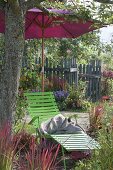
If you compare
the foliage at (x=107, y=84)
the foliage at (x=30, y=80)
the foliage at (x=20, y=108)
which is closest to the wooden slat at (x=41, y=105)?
the foliage at (x=20, y=108)

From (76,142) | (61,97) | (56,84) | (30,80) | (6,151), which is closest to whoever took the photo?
(6,151)

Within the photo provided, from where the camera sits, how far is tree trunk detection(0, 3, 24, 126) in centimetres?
554

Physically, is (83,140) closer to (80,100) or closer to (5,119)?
(5,119)

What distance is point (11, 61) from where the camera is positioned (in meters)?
5.59

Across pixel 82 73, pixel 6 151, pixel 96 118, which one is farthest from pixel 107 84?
pixel 6 151

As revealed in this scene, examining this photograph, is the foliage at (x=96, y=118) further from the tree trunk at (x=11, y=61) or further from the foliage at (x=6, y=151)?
the foliage at (x=6, y=151)

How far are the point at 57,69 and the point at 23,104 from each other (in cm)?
643

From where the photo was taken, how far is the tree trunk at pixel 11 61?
5.54 metres

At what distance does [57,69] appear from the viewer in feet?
46.2

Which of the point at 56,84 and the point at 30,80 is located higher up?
the point at 30,80

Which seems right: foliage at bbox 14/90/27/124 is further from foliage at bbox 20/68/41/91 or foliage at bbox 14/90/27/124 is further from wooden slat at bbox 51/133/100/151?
foliage at bbox 20/68/41/91

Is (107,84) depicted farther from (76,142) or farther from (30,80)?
(76,142)

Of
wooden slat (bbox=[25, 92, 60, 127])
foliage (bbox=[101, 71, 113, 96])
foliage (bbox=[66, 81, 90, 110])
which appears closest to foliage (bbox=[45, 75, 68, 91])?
foliage (bbox=[66, 81, 90, 110])

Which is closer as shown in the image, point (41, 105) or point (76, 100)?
point (41, 105)
